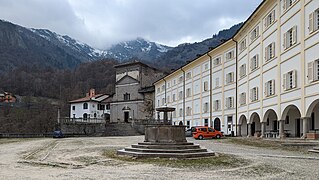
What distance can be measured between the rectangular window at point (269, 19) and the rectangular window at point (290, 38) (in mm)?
3112

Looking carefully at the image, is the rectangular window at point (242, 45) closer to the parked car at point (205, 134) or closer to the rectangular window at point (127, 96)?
the parked car at point (205, 134)

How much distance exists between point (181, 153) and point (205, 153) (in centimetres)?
110

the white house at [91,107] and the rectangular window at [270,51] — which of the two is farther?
the white house at [91,107]

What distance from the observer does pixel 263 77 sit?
30875mm

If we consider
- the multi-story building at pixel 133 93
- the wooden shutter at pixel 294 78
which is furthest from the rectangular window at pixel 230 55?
the multi-story building at pixel 133 93

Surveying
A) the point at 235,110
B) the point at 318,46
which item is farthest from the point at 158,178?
the point at 235,110

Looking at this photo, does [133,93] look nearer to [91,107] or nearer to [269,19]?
[91,107]

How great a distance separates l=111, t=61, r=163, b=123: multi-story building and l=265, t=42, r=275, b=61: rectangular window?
41549 millimetres

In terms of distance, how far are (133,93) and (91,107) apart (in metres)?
11.2

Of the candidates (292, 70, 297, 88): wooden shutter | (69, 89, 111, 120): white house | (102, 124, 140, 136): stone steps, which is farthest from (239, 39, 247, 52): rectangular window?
(69, 89, 111, 120): white house

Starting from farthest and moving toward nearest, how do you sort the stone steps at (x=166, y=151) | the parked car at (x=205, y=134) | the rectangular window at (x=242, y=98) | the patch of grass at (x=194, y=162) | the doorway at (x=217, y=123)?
1. the doorway at (x=217, y=123)
2. the rectangular window at (x=242, y=98)
3. the parked car at (x=205, y=134)
4. the stone steps at (x=166, y=151)
5. the patch of grass at (x=194, y=162)

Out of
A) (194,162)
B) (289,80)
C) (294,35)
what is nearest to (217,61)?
(289,80)

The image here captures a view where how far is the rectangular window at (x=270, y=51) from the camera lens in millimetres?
28675

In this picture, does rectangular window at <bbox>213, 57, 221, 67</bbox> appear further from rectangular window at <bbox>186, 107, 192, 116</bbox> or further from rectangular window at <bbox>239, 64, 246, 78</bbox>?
rectangular window at <bbox>186, 107, 192, 116</bbox>
